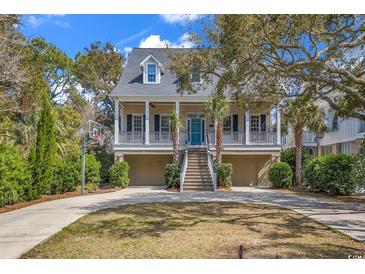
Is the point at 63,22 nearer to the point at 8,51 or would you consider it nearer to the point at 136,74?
the point at 8,51

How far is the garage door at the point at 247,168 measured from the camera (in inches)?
856

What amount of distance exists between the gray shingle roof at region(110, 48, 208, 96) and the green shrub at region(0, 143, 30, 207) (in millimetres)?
8953

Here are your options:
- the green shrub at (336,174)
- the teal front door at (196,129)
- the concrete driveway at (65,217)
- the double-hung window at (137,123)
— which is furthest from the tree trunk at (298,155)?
the double-hung window at (137,123)

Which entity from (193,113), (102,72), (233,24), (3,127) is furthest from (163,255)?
(102,72)

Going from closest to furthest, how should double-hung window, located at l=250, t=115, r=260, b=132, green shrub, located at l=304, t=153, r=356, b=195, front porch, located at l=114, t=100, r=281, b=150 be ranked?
1. green shrub, located at l=304, t=153, r=356, b=195
2. front porch, located at l=114, t=100, r=281, b=150
3. double-hung window, located at l=250, t=115, r=260, b=132

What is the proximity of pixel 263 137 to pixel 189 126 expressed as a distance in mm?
4782

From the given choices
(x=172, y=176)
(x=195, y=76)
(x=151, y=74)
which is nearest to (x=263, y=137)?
(x=172, y=176)

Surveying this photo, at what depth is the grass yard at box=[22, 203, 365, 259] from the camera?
20.0 ft

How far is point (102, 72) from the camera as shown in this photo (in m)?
31.4

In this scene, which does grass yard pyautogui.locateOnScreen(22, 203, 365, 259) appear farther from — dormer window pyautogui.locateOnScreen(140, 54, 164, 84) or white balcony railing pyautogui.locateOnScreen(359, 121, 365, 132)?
dormer window pyautogui.locateOnScreen(140, 54, 164, 84)

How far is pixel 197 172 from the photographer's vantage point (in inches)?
731

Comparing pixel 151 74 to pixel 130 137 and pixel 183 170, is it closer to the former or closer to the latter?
pixel 130 137

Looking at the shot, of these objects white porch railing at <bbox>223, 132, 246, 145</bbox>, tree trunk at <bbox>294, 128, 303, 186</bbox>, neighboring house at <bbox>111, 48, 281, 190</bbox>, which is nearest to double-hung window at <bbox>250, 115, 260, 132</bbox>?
neighboring house at <bbox>111, 48, 281, 190</bbox>

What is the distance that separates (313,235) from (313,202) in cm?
563
